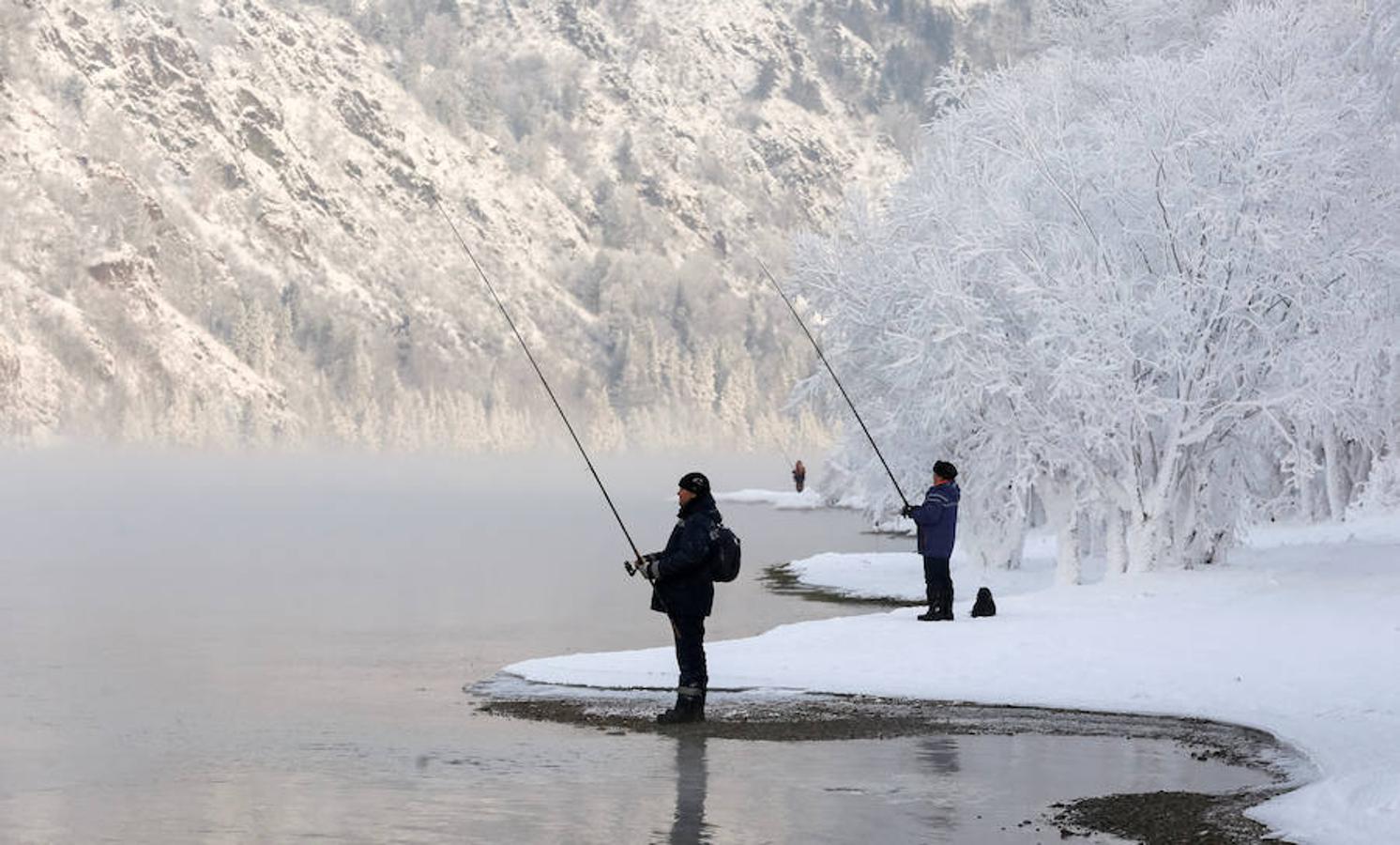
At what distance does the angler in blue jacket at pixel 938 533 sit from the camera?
25297 millimetres

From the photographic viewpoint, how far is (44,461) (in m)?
182

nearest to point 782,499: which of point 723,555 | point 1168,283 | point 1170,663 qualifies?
point 1168,283

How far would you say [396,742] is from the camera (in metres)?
A: 18.4

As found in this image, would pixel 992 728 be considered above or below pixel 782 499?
below

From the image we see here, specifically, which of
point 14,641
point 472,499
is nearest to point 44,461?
point 472,499

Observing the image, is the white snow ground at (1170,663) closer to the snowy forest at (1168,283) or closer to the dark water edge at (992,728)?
the dark water edge at (992,728)

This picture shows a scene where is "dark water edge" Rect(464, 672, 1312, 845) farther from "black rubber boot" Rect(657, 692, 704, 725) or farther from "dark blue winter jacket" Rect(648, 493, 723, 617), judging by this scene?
"dark blue winter jacket" Rect(648, 493, 723, 617)

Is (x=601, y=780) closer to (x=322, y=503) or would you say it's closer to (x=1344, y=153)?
Result: (x=1344, y=153)

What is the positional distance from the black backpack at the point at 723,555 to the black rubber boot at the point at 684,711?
110 centimetres

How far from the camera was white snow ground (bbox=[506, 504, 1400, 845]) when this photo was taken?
1719 cm

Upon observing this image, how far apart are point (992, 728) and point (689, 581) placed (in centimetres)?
272

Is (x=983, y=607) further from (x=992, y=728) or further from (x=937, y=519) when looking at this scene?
(x=992, y=728)

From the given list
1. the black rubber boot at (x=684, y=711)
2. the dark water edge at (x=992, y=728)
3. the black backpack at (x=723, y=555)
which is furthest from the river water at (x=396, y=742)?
the black backpack at (x=723, y=555)

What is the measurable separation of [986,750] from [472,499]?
9896 cm
